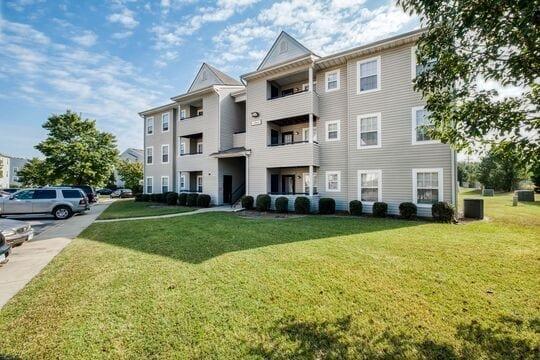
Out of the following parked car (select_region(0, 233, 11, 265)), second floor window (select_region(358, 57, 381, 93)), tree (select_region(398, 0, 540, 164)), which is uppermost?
second floor window (select_region(358, 57, 381, 93))

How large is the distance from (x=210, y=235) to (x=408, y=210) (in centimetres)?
988

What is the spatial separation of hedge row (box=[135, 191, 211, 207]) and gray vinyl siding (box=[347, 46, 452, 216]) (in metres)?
12.1

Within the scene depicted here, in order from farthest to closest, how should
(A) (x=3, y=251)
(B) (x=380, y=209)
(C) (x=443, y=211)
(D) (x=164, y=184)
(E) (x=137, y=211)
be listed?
(D) (x=164, y=184) < (E) (x=137, y=211) < (B) (x=380, y=209) < (C) (x=443, y=211) < (A) (x=3, y=251)

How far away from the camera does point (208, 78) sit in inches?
941

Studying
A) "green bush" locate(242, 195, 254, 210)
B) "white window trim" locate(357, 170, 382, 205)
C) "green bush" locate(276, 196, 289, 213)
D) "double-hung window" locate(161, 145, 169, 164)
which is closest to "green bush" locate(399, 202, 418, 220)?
"white window trim" locate(357, 170, 382, 205)

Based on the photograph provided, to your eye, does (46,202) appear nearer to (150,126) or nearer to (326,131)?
(150,126)

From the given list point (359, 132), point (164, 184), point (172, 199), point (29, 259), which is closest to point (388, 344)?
point (29, 259)

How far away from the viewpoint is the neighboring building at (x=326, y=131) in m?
13.6

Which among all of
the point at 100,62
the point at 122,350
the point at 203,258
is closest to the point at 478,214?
the point at 203,258

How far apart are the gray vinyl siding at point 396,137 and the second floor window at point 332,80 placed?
2.09 metres

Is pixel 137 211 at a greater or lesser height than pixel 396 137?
lesser

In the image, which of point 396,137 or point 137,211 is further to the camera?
point 137,211

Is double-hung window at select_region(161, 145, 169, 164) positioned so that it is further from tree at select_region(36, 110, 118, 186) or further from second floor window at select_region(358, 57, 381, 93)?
second floor window at select_region(358, 57, 381, 93)

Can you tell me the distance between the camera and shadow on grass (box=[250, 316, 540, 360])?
3.13 meters
